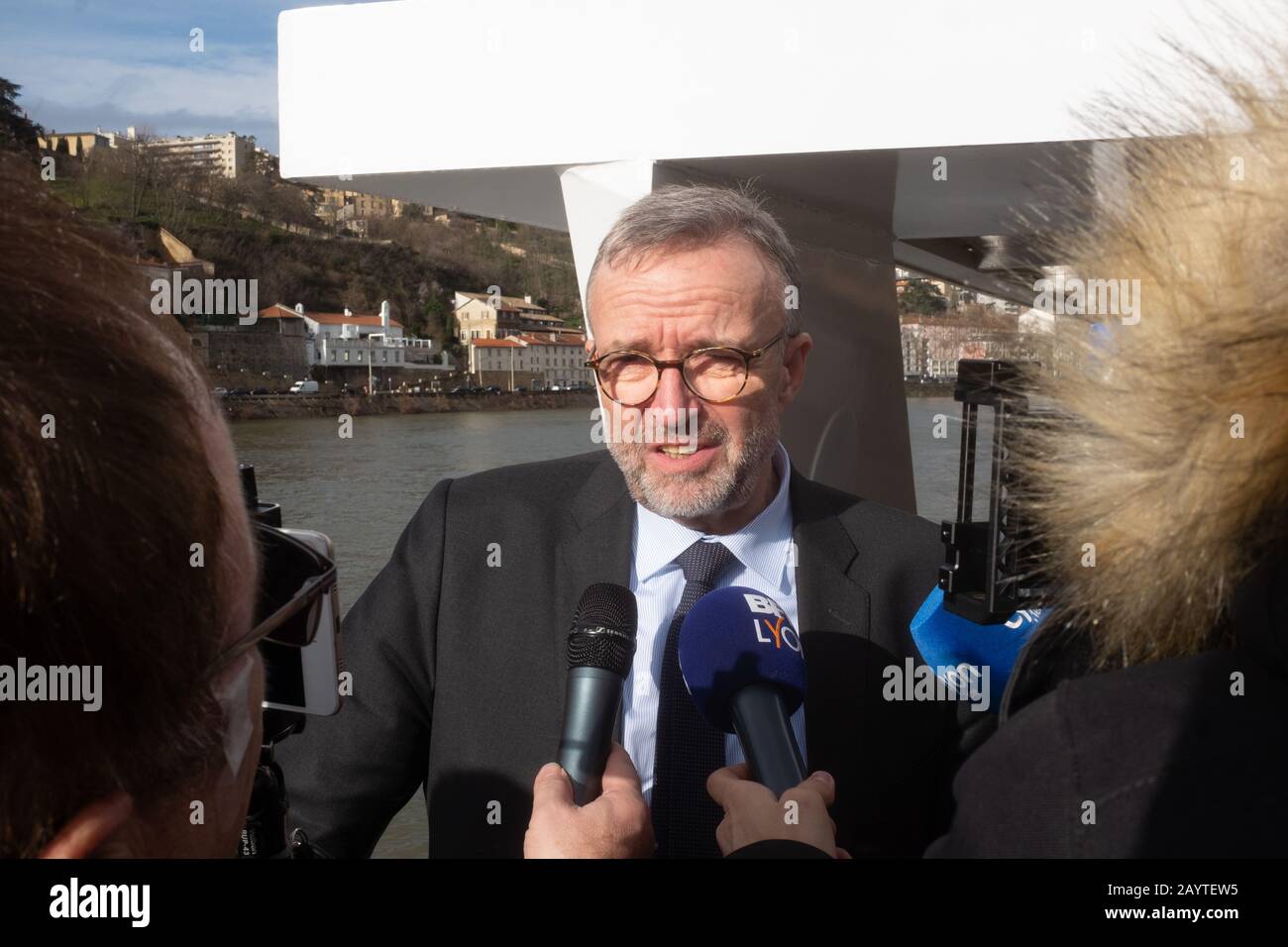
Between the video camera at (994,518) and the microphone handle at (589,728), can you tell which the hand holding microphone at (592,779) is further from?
the video camera at (994,518)

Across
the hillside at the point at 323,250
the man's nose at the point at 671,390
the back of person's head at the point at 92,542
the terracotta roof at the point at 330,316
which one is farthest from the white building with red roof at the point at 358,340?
the back of person's head at the point at 92,542

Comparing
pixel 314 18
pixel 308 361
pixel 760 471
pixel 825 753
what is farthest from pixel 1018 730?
pixel 308 361

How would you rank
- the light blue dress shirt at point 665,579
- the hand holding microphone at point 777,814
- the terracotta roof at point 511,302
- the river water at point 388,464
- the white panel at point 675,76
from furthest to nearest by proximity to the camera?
the terracotta roof at point 511,302
the river water at point 388,464
the white panel at point 675,76
the light blue dress shirt at point 665,579
the hand holding microphone at point 777,814

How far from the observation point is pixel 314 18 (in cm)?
320

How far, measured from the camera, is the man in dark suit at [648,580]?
2.06 metres

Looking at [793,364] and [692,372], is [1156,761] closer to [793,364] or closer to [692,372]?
[692,372]

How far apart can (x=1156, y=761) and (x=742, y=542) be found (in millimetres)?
1451

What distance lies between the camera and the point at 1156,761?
75 cm

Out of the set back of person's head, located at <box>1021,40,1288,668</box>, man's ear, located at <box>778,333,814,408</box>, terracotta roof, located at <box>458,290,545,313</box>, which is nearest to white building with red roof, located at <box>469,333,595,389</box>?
terracotta roof, located at <box>458,290,545,313</box>

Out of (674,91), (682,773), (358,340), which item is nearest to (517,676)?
(682,773)

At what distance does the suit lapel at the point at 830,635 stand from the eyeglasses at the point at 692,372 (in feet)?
0.98

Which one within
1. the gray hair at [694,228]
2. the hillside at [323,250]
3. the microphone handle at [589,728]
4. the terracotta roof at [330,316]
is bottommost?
the microphone handle at [589,728]

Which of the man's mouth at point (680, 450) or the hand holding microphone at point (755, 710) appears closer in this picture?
the hand holding microphone at point (755, 710)
